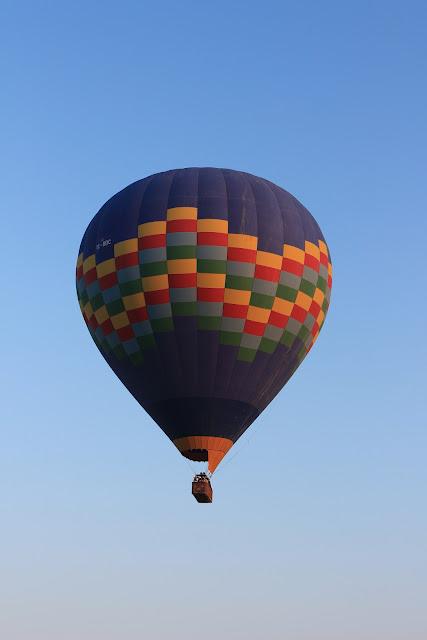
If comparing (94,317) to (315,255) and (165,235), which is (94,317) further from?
(315,255)

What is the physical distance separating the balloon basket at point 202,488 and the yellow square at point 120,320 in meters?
5.17

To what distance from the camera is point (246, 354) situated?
136 feet

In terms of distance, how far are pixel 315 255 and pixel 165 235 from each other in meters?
5.03

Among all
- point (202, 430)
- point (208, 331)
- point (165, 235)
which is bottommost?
point (202, 430)

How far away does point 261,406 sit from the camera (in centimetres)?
4250

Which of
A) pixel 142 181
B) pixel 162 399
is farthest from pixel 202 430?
pixel 142 181

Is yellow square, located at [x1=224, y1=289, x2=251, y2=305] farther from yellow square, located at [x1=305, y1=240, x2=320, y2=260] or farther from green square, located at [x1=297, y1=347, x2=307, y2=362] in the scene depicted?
green square, located at [x1=297, y1=347, x2=307, y2=362]

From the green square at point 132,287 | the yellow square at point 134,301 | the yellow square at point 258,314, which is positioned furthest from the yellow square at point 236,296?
the green square at point 132,287

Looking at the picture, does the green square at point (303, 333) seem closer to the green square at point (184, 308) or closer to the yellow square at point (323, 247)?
the yellow square at point (323, 247)

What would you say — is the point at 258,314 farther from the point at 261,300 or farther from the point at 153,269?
the point at 153,269

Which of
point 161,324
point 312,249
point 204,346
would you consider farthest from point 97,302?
point 312,249

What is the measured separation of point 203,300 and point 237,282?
1.17 metres

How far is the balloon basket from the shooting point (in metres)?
40.5

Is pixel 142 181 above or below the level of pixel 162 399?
above
